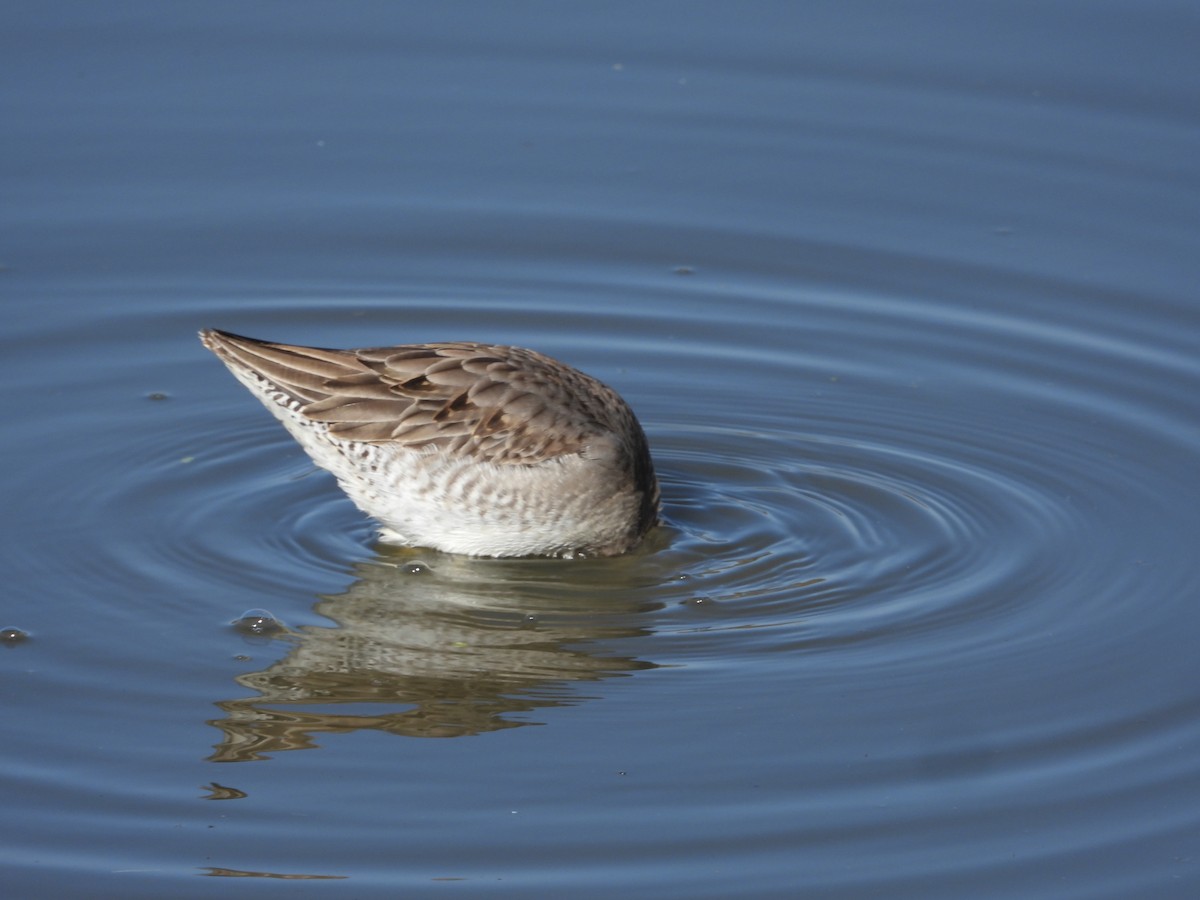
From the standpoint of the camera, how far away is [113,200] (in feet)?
42.0

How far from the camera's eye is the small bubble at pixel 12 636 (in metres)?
8.54

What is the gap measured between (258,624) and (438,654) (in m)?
0.84

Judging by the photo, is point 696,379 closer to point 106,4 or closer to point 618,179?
point 618,179

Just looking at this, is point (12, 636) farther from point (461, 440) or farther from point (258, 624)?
point (461, 440)

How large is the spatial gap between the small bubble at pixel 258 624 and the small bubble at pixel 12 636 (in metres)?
0.91

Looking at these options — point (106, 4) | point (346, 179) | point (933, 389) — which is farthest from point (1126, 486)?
point (106, 4)

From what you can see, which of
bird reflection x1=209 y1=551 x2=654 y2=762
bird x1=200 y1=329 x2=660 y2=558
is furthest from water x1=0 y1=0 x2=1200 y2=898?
bird x1=200 y1=329 x2=660 y2=558

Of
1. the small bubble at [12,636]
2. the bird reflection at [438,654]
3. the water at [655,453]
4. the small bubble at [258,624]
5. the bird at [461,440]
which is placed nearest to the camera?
the water at [655,453]

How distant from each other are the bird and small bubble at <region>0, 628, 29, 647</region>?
1.73 metres

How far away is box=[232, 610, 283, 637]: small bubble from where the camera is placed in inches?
343

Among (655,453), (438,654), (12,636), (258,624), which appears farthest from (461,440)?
(12,636)

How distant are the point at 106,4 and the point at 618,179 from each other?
14.3 ft

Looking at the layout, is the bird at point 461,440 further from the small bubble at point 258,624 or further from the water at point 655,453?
the small bubble at point 258,624

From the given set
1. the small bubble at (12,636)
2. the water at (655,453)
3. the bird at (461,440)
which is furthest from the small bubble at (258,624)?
the bird at (461,440)
